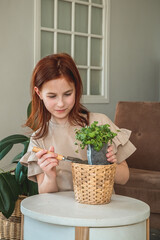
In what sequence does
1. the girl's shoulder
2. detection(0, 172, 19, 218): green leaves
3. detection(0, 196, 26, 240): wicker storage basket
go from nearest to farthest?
1. the girl's shoulder
2. detection(0, 172, 19, 218): green leaves
3. detection(0, 196, 26, 240): wicker storage basket

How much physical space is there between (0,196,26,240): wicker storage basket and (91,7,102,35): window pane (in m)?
2.72

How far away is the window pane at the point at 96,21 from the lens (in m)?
4.55

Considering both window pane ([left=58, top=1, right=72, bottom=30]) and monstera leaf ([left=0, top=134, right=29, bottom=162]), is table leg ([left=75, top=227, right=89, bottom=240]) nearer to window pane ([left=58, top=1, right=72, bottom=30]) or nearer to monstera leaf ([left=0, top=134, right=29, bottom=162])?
monstera leaf ([left=0, top=134, right=29, bottom=162])

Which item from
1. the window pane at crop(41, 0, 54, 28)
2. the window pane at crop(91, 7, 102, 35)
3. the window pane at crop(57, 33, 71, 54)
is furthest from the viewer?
the window pane at crop(91, 7, 102, 35)

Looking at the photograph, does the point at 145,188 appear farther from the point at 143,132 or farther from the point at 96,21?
the point at 96,21

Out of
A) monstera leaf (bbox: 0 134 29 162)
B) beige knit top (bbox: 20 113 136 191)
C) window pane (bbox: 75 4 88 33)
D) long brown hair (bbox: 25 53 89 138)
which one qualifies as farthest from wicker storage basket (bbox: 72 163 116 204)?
window pane (bbox: 75 4 88 33)

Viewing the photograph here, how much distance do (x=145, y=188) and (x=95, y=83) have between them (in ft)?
7.23

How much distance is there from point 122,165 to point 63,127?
1.01 ft

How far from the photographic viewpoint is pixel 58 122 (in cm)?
178

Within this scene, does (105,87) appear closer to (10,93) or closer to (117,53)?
(117,53)

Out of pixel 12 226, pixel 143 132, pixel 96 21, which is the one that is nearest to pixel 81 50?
pixel 96 21

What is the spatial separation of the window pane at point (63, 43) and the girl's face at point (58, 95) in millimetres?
2593

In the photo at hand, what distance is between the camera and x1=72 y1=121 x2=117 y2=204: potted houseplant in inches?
52.4

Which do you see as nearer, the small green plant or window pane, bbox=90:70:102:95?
the small green plant
